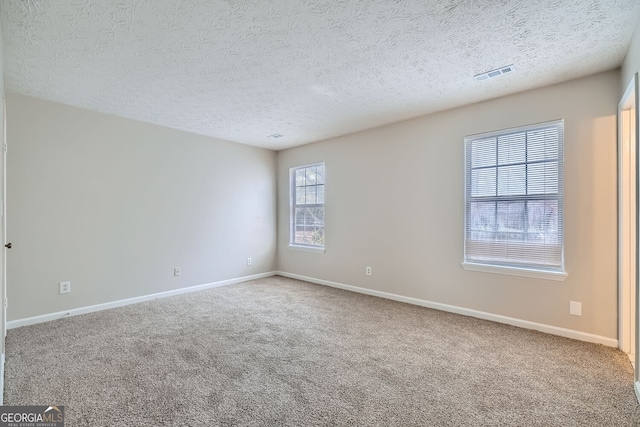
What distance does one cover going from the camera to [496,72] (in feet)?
9.11

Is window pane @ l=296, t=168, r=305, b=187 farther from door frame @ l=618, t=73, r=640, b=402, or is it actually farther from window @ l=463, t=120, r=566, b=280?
door frame @ l=618, t=73, r=640, b=402

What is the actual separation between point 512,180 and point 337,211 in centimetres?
249

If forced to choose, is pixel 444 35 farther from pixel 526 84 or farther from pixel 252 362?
pixel 252 362

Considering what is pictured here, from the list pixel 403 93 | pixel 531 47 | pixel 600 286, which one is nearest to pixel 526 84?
pixel 531 47

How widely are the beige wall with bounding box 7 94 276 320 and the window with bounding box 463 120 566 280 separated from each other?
3686 millimetres

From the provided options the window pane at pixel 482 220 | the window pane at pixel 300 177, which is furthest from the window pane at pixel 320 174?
the window pane at pixel 482 220

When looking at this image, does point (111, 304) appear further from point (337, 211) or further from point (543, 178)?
point (543, 178)

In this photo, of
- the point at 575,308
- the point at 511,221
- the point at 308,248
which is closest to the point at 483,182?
the point at 511,221

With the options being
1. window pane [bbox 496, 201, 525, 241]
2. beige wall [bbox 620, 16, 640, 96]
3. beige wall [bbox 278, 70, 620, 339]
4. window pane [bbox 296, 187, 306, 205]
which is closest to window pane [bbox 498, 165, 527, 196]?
window pane [bbox 496, 201, 525, 241]

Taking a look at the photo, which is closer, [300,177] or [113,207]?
[113,207]

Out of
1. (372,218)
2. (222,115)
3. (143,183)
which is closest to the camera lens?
(222,115)

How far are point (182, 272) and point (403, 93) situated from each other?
3916mm

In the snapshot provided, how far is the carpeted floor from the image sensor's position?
1808 millimetres

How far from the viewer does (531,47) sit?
2.36 meters
